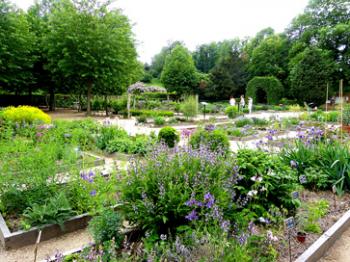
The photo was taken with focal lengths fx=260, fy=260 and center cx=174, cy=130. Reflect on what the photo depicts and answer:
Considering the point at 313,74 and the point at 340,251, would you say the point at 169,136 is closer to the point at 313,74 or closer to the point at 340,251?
the point at 340,251

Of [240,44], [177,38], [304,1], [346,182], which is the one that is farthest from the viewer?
[177,38]

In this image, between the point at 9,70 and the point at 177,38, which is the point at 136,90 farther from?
the point at 177,38

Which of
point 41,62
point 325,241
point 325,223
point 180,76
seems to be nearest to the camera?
point 325,241

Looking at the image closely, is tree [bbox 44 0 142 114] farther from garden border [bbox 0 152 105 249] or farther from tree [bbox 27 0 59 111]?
garden border [bbox 0 152 105 249]

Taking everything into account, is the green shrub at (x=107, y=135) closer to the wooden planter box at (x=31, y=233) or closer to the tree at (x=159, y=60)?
the wooden planter box at (x=31, y=233)

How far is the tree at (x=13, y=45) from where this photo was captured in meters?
15.2

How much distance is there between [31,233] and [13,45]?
16509 millimetres

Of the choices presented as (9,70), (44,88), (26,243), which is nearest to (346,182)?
(26,243)

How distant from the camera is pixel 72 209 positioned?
313 centimetres

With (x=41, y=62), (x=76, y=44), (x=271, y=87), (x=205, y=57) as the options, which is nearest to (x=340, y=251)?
(x=76, y=44)

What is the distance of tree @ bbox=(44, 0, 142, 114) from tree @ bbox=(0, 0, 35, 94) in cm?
135

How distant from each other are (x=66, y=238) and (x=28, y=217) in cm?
48

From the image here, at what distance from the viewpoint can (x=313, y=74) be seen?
2566 cm

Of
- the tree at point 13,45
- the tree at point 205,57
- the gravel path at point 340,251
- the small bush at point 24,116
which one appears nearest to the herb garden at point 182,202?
the gravel path at point 340,251
